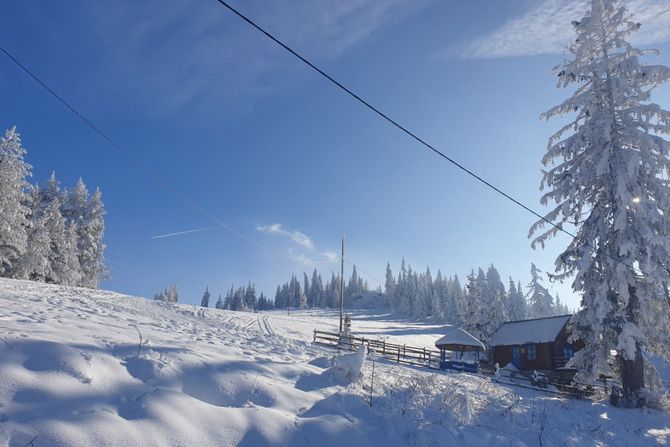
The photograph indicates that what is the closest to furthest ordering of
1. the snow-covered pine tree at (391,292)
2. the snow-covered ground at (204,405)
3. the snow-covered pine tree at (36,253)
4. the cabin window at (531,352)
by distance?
the snow-covered ground at (204,405) < the snow-covered pine tree at (36,253) < the cabin window at (531,352) < the snow-covered pine tree at (391,292)

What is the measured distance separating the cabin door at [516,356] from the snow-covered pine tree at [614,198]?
20.4 m

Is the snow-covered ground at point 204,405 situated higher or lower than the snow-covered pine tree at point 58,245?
lower

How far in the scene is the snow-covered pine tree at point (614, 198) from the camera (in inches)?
622

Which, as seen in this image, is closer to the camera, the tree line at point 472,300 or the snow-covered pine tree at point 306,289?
the tree line at point 472,300

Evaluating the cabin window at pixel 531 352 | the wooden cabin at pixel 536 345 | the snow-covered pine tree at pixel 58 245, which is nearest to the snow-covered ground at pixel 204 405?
the wooden cabin at pixel 536 345

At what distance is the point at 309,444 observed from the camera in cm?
496

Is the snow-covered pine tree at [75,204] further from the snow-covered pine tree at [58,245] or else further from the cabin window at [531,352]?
the cabin window at [531,352]

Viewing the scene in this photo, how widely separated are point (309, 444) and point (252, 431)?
2.37 ft

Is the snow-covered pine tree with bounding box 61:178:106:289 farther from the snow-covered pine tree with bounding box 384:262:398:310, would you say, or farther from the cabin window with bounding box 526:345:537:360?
the snow-covered pine tree with bounding box 384:262:398:310

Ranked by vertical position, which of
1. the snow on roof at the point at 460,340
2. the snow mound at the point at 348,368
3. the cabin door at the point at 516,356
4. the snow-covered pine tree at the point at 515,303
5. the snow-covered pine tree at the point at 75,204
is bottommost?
the cabin door at the point at 516,356

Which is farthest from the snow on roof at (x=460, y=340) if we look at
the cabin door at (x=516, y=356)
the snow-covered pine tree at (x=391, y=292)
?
the snow-covered pine tree at (x=391, y=292)

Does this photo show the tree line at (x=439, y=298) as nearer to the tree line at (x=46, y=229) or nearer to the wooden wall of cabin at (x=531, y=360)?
the wooden wall of cabin at (x=531, y=360)

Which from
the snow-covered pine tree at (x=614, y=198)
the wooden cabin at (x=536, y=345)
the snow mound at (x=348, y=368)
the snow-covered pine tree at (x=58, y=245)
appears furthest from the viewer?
the snow-covered pine tree at (x=58, y=245)

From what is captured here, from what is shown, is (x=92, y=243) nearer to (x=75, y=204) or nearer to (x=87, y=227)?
(x=87, y=227)
